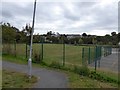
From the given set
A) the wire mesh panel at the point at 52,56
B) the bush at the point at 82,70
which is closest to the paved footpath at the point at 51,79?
the bush at the point at 82,70

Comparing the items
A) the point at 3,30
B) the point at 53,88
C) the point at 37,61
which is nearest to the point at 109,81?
the point at 53,88

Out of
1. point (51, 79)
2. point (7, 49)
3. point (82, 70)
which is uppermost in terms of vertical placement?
point (7, 49)

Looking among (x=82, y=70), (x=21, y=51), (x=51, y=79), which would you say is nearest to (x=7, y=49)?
(x=21, y=51)

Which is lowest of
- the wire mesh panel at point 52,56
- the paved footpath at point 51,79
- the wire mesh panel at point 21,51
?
the wire mesh panel at point 52,56

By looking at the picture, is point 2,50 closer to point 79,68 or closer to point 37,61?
point 37,61

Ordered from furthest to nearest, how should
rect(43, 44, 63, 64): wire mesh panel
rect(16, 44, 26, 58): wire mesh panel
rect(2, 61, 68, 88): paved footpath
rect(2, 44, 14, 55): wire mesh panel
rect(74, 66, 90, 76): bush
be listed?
rect(16, 44, 26, 58): wire mesh panel < rect(2, 44, 14, 55): wire mesh panel < rect(43, 44, 63, 64): wire mesh panel < rect(74, 66, 90, 76): bush < rect(2, 61, 68, 88): paved footpath

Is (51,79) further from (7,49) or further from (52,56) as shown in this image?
(52,56)

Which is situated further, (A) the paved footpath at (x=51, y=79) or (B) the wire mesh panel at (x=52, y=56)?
(B) the wire mesh panel at (x=52, y=56)

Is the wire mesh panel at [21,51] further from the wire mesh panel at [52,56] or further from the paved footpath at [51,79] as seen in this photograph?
the paved footpath at [51,79]

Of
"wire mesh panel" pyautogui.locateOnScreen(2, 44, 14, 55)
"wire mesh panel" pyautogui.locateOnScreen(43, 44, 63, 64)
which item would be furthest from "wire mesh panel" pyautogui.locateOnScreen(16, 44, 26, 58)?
"wire mesh panel" pyautogui.locateOnScreen(43, 44, 63, 64)

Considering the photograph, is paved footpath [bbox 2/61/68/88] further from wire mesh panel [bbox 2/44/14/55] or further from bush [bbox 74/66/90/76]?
wire mesh panel [bbox 2/44/14/55]

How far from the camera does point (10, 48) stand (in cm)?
2558

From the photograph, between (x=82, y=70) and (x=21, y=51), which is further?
(x=21, y=51)

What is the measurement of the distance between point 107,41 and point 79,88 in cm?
8480
